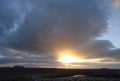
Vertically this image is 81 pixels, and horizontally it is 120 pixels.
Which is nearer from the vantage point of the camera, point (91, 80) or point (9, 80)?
point (91, 80)

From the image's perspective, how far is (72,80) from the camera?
56.5 meters

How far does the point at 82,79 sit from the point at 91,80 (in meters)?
2.43

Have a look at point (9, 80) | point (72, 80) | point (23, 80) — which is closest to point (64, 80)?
point (72, 80)

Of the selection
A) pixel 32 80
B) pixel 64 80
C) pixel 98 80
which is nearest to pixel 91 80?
pixel 98 80

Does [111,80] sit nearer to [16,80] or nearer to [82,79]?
[82,79]

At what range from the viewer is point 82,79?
185 feet

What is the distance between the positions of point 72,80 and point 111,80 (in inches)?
403

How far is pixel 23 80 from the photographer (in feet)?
188

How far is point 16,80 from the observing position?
191 ft

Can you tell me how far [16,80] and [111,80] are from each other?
82.8ft

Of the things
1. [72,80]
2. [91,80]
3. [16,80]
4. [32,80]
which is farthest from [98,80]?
[16,80]

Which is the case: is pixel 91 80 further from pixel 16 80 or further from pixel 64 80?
pixel 16 80

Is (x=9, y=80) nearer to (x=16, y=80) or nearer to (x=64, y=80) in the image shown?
(x=16, y=80)

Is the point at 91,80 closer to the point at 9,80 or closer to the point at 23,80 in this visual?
the point at 23,80
